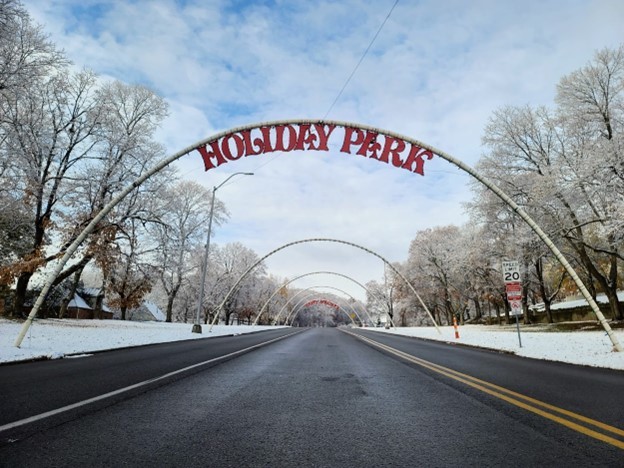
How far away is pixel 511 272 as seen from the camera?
14375 millimetres

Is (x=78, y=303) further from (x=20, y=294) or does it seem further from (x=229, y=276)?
(x=20, y=294)

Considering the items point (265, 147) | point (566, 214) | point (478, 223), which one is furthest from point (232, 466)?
point (478, 223)

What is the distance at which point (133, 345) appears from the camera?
13.9 m

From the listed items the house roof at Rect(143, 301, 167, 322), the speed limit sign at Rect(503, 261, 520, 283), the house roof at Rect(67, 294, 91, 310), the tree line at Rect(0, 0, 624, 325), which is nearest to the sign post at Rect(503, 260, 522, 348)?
the speed limit sign at Rect(503, 261, 520, 283)

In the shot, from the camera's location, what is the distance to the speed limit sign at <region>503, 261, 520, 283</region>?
46.5 ft

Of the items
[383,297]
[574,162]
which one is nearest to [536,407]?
[574,162]

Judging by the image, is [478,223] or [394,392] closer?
[394,392]

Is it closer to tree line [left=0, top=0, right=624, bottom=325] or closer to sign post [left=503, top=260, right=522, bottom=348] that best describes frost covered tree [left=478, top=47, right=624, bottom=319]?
tree line [left=0, top=0, right=624, bottom=325]

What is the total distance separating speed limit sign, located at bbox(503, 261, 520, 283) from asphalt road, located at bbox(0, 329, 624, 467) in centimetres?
833

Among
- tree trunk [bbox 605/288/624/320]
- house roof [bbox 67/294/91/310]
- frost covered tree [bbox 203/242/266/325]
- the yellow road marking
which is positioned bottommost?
the yellow road marking

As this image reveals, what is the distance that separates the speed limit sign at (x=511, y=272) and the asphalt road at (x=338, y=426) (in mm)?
8331

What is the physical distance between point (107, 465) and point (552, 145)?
2905 centimetres

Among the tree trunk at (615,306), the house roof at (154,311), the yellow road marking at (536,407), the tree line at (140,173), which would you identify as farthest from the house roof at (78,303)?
the tree trunk at (615,306)

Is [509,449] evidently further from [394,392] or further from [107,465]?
[107,465]
